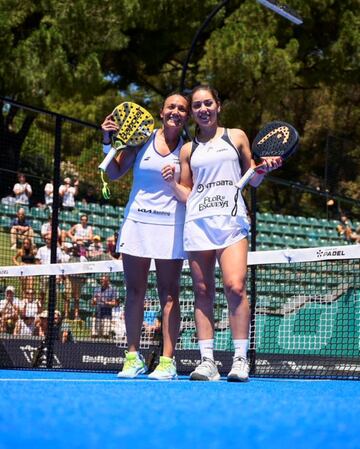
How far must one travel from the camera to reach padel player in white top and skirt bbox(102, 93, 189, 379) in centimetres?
654

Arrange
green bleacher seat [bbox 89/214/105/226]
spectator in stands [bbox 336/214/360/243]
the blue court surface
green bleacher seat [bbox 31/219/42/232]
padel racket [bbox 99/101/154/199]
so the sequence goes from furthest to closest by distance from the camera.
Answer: spectator in stands [bbox 336/214/360/243], green bleacher seat [bbox 89/214/105/226], green bleacher seat [bbox 31/219/42/232], padel racket [bbox 99/101/154/199], the blue court surface

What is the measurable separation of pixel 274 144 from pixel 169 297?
130 cm

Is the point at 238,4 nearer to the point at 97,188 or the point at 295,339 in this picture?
the point at 97,188

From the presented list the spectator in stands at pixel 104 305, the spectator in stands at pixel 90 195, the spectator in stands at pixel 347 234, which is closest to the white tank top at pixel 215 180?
the spectator in stands at pixel 104 305

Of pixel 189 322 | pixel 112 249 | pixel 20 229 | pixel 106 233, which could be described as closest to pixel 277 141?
pixel 189 322

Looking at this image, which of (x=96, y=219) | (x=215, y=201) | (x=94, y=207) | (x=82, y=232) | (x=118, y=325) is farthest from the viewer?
(x=96, y=219)

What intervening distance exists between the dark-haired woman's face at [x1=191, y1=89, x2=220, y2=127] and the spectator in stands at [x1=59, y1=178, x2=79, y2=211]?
6657 millimetres

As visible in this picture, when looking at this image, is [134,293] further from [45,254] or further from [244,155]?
[45,254]

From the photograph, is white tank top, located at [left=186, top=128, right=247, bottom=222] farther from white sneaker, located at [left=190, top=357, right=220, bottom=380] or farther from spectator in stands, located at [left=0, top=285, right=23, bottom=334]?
spectator in stands, located at [left=0, top=285, right=23, bottom=334]

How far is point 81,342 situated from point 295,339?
2.11 metres

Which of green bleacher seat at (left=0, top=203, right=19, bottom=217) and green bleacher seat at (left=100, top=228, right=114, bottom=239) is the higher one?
green bleacher seat at (left=0, top=203, right=19, bottom=217)

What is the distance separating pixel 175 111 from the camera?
6609mm

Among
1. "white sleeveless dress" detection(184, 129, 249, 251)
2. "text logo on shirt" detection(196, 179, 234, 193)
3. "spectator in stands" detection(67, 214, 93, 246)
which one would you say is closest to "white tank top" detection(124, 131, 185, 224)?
"white sleeveless dress" detection(184, 129, 249, 251)

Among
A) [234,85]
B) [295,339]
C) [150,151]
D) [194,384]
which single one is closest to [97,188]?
[295,339]
